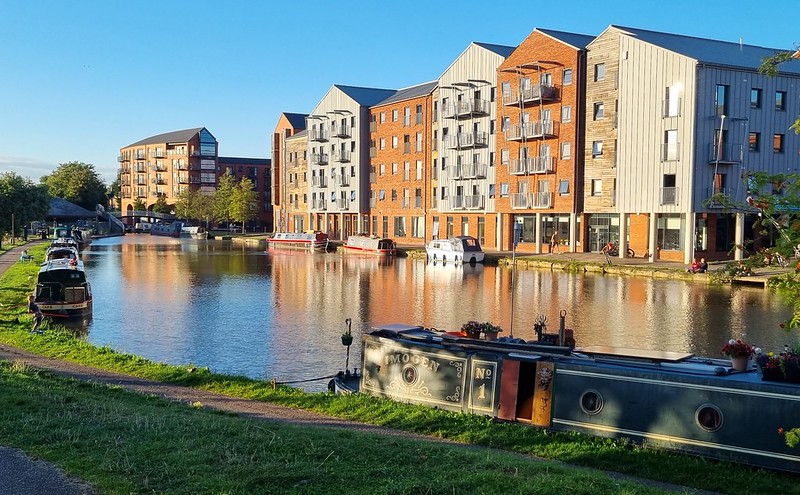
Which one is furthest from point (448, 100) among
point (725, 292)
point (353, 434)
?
point (353, 434)

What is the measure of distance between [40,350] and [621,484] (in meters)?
17.9

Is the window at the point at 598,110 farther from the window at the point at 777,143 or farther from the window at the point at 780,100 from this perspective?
the window at the point at 777,143

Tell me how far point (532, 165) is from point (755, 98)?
17.0m

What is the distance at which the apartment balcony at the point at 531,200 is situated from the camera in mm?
58219

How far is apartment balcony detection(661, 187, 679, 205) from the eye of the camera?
47.9 m

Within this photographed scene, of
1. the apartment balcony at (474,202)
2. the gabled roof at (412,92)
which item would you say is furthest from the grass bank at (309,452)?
the gabled roof at (412,92)

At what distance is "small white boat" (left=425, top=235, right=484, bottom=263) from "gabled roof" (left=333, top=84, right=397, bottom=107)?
105ft

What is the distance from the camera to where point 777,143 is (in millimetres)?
49406

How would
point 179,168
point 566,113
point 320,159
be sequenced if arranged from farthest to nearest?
point 179,168 < point 320,159 < point 566,113

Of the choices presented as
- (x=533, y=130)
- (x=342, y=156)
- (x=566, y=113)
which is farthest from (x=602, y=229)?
(x=342, y=156)

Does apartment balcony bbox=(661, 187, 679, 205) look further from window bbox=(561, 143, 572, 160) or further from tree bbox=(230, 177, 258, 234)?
tree bbox=(230, 177, 258, 234)

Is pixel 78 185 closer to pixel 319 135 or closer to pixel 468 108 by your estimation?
pixel 319 135

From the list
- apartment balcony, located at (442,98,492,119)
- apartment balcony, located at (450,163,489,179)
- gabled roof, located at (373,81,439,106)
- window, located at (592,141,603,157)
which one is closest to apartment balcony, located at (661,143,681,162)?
window, located at (592,141,603,157)

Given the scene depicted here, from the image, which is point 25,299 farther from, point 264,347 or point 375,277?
point 375,277
